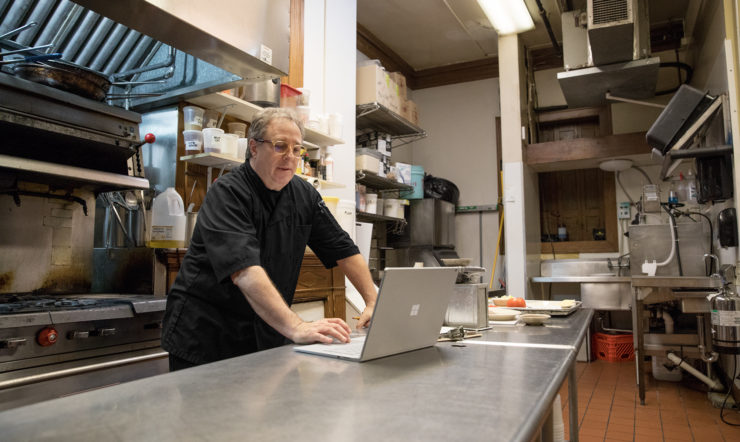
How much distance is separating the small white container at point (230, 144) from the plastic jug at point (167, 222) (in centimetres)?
38

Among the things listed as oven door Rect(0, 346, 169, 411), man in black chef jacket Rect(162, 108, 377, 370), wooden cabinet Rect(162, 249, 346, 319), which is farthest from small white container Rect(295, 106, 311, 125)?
oven door Rect(0, 346, 169, 411)

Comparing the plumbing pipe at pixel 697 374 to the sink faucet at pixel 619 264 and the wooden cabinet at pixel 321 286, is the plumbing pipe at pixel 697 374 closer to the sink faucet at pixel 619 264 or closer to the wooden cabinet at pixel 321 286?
the sink faucet at pixel 619 264

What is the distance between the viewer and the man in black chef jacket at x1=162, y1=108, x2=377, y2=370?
4.46ft

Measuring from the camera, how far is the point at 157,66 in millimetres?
2729

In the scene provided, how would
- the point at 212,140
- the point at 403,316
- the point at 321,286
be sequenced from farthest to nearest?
the point at 321,286
the point at 212,140
the point at 403,316

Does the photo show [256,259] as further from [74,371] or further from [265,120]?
[74,371]

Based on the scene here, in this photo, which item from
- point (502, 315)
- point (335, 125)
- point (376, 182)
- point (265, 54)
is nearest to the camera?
point (502, 315)

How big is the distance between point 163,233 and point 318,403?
2.10m


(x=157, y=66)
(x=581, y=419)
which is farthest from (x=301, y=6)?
(x=581, y=419)

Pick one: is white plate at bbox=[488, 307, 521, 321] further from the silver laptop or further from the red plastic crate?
the red plastic crate

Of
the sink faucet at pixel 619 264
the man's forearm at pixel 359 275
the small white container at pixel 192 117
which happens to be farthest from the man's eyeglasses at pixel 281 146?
the sink faucet at pixel 619 264

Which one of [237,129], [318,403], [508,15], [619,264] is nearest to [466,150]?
[508,15]

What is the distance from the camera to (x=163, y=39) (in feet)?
6.51

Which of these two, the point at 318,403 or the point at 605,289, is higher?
the point at 318,403
